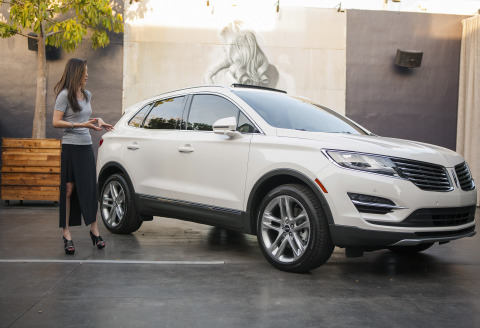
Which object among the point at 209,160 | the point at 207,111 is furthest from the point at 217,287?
the point at 207,111

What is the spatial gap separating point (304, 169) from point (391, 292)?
122cm

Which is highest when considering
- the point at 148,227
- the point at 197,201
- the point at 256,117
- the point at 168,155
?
the point at 256,117

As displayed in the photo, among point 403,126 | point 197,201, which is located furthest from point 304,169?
point 403,126

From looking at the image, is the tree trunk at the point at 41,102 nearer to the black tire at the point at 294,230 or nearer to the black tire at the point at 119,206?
the black tire at the point at 119,206

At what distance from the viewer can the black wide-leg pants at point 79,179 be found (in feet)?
18.4

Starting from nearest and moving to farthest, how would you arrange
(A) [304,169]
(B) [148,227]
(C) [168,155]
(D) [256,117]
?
1. (A) [304,169]
2. (D) [256,117]
3. (C) [168,155]
4. (B) [148,227]

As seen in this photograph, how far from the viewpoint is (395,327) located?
341 centimetres

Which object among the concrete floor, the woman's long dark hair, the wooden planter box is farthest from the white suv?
the wooden planter box

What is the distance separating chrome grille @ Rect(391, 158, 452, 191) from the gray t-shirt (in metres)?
3.14

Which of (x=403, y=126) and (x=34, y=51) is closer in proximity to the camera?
(x=34, y=51)

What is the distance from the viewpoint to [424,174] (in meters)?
4.50

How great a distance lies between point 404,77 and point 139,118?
864cm

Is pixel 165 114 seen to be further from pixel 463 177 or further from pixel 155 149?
pixel 463 177

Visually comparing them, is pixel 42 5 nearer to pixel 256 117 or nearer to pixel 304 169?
pixel 256 117
